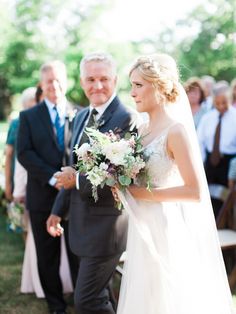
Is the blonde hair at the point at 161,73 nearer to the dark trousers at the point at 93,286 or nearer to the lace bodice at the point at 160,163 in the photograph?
the lace bodice at the point at 160,163

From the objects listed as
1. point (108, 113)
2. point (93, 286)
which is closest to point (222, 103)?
point (108, 113)

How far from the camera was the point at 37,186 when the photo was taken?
178 inches

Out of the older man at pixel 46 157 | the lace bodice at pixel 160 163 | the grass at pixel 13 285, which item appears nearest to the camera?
the lace bodice at pixel 160 163

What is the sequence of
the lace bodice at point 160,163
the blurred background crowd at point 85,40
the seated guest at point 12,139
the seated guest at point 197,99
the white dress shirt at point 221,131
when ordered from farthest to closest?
the blurred background crowd at point 85,40, the seated guest at point 197,99, the white dress shirt at point 221,131, the seated guest at point 12,139, the lace bodice at point 160,163

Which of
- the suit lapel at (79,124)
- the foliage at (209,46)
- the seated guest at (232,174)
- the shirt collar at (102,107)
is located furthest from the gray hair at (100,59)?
the foliage at (209,46)

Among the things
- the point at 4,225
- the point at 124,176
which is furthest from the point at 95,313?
the point at 4,225

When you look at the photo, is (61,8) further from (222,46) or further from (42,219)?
(42,219)

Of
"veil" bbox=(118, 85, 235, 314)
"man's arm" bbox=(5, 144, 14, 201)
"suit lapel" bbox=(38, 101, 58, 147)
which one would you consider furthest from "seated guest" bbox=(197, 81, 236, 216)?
"veil" bbox=(118, 85, 235, 314)

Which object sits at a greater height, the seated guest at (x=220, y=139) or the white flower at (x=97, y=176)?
the seated guest at (x=220, y=139)

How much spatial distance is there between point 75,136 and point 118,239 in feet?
2.87

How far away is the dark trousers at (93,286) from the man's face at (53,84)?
5.75 feet

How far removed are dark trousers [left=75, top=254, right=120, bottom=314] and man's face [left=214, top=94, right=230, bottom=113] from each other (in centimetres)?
413

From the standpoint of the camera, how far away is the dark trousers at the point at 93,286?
10.8 feet

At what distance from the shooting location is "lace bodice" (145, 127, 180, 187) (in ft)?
9.70
